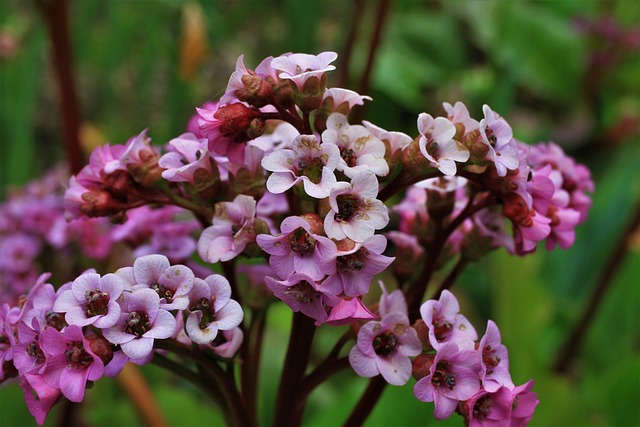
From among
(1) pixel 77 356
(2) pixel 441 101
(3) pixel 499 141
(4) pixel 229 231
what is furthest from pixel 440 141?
(2) pixel 441 101

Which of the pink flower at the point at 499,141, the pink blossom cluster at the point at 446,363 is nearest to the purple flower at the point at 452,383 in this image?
the pink blossom cluster at the point at 446,363

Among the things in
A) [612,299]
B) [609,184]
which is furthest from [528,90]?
[612,299]

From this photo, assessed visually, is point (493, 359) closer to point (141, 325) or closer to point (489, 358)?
point (489, 358)

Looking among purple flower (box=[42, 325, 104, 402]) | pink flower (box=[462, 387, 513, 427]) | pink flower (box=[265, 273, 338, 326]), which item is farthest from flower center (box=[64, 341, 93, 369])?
pink flower (box=[462, 387, 513, 427])

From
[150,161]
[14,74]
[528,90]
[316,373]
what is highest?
[150,161]

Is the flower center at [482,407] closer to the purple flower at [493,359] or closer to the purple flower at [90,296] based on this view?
the purple flower at [493,359]

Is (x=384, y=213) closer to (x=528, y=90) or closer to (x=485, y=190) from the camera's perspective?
(x=485, y=190)
